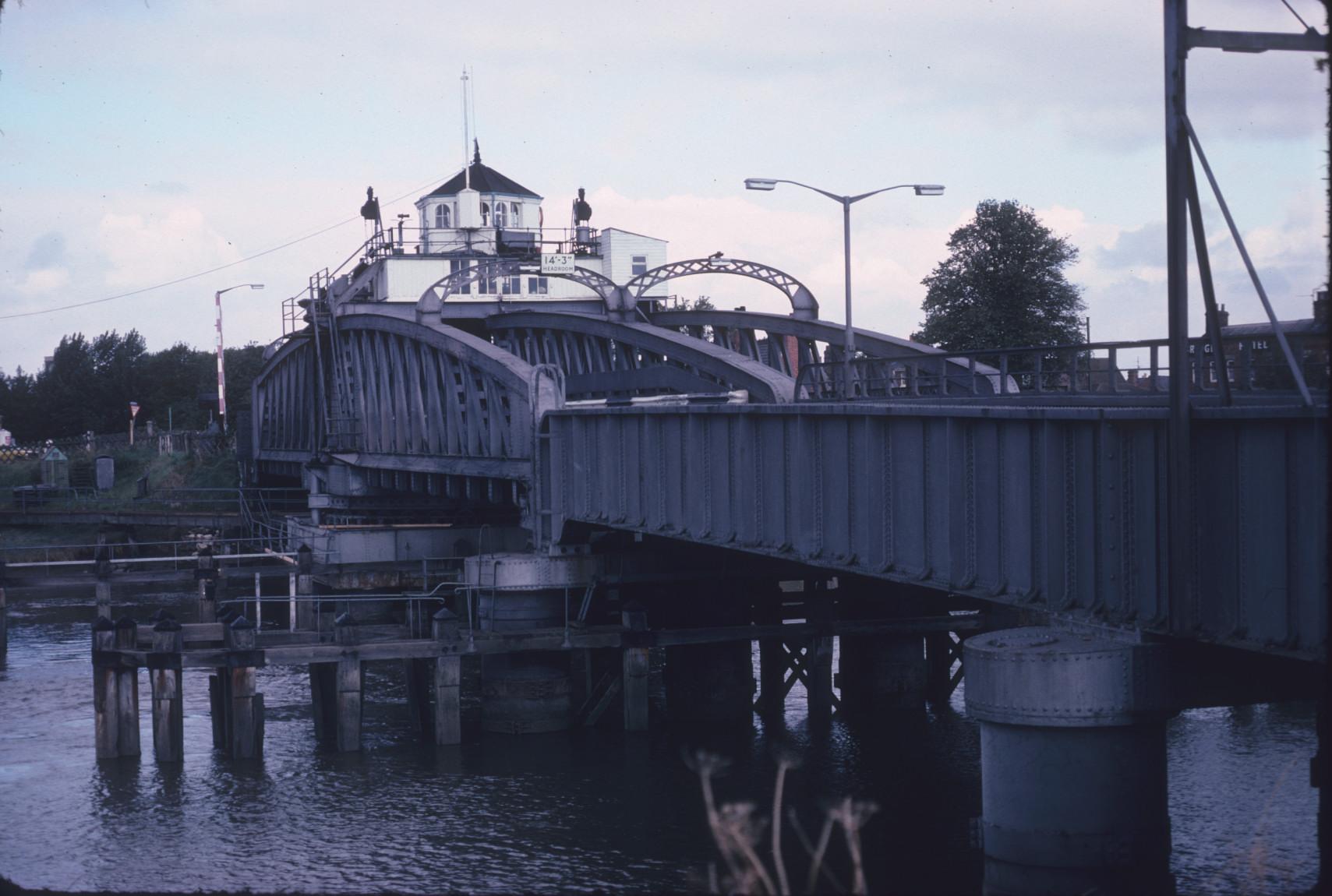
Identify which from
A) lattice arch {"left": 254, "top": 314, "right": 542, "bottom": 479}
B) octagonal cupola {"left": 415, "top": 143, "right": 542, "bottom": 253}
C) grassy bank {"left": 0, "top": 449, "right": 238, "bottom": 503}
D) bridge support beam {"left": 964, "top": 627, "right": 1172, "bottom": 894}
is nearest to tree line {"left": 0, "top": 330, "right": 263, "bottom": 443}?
grassy bank {"left": 0, "top": 449, "right": 238, "bottom": 503}

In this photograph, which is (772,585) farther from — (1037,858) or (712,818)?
(712,818)

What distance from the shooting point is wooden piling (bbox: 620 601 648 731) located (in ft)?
110

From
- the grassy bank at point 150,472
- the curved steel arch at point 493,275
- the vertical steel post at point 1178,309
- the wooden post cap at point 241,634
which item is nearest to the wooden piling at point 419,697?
the wooden post cap at point 241,634

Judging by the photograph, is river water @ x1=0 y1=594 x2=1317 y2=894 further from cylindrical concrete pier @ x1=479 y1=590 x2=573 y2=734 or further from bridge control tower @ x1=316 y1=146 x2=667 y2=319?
bridge control tower @ x1=316 y1=146 x2=667 y2=319

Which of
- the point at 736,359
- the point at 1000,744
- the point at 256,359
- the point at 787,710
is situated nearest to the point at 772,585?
the point at 787,710

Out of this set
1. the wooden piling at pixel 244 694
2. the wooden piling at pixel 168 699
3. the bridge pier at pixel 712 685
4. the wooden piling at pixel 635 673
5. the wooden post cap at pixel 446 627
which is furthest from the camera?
the bridge pier at pixel 712 685

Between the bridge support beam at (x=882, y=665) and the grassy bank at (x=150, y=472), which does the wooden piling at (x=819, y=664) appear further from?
the grassy bank at (x=150, y=472)

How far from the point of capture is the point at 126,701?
31422 mm

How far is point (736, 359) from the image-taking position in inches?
1570

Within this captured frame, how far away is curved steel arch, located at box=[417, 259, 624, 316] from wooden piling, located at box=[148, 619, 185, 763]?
1756 cm

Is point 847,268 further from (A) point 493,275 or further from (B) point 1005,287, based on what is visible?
(B) point 1005,287

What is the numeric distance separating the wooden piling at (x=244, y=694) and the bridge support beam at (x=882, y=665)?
45.5ft

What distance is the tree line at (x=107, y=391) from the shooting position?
395ft

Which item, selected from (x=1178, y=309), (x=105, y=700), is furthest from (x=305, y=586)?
(x=1178, y=309)
